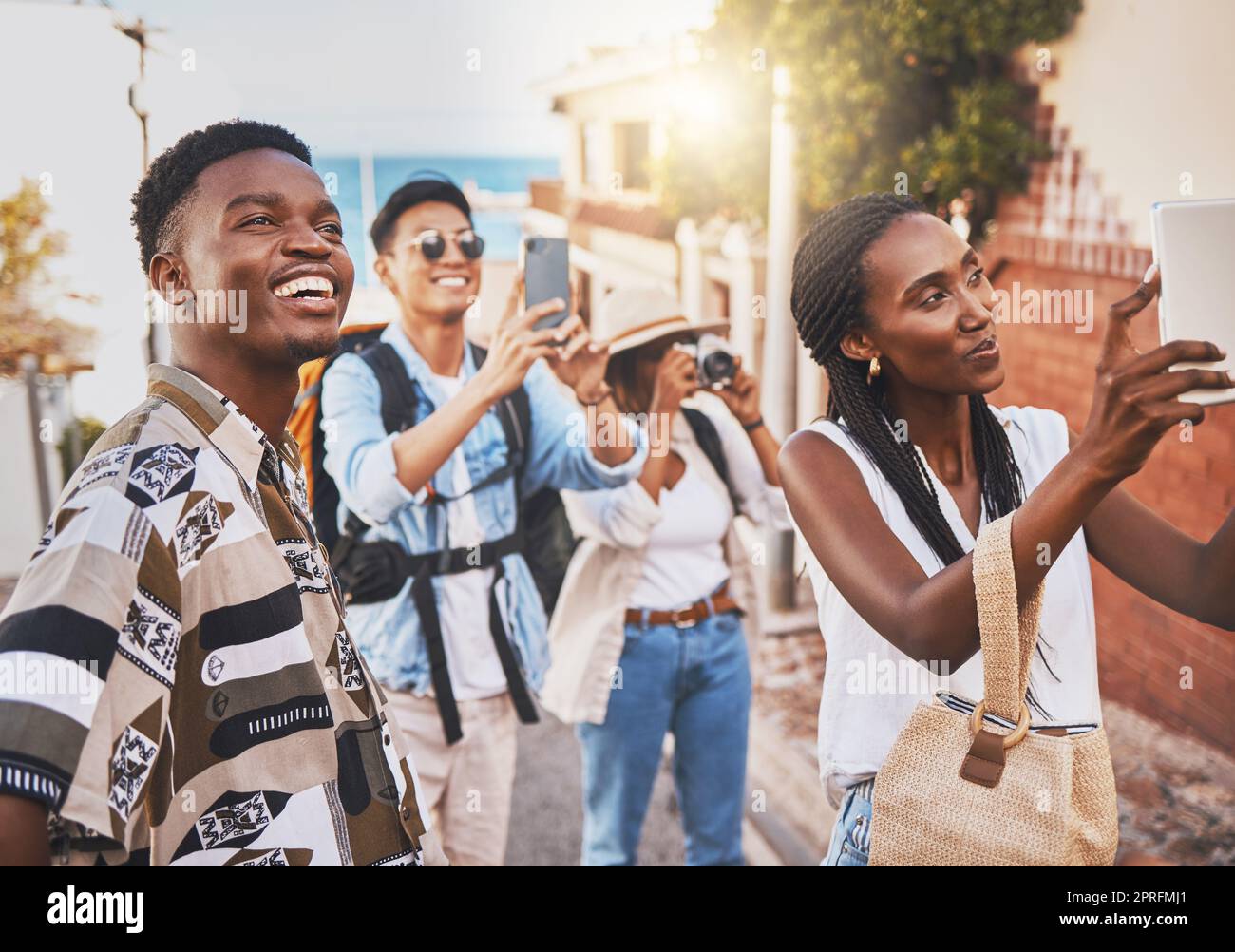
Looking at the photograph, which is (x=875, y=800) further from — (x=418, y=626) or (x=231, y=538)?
(x=418, y=626)

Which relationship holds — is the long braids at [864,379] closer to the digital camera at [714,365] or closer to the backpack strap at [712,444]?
the digital camera at [714,365]

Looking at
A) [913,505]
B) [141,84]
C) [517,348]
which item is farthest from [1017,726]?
[141,84]

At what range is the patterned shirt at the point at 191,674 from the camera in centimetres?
105

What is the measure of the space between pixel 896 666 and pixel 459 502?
1370mm

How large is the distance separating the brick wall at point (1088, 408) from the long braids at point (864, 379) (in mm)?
2076

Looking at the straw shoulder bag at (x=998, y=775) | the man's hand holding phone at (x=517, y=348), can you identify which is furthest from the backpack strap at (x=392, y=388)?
the straw shoulder bag at (x=998, y=775)

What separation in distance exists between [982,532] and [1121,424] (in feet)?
0.70

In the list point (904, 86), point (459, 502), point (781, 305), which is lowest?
point (459, 502)

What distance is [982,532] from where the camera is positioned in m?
1.35

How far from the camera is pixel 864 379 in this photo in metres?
1.77

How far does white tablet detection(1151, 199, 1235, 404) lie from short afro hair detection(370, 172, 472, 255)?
5.65ft

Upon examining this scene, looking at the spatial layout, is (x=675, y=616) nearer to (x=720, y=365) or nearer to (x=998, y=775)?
(x=720, y=365)
